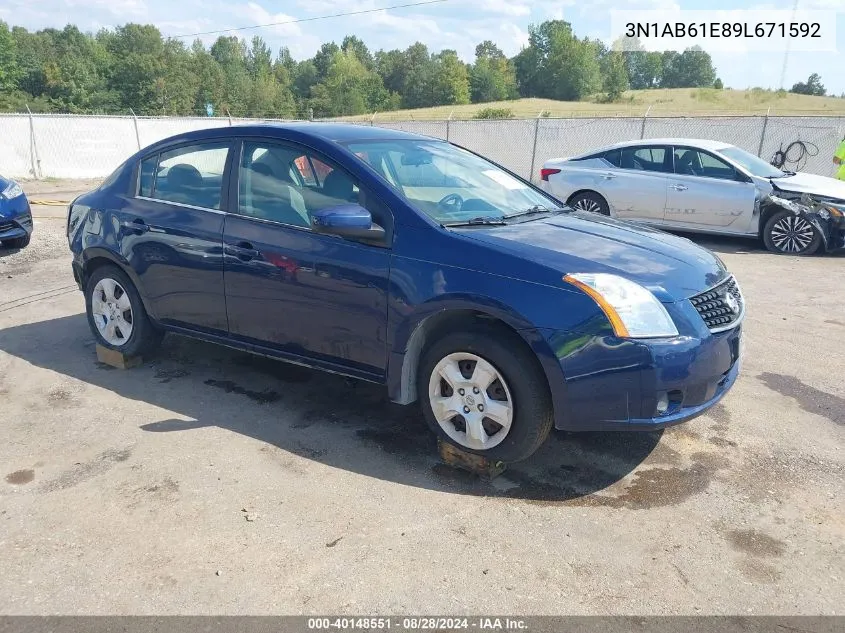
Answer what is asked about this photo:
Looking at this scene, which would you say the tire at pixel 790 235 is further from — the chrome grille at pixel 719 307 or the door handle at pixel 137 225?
the door handle at pixel 137 225

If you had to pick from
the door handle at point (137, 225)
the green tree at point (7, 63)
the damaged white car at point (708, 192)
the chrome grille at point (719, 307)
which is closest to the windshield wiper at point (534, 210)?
the chrome grille at point (719, 307)

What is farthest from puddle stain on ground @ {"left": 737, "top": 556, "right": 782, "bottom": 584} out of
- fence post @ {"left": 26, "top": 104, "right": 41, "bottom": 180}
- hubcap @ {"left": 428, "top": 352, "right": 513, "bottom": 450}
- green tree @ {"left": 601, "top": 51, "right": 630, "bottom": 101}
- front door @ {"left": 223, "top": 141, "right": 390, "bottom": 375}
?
green tree @ {"left": 601, "top": 51, "right": 630, "bottom": 101}

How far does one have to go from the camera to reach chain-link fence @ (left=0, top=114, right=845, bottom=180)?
16.4 metres

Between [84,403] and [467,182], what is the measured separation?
2890mm

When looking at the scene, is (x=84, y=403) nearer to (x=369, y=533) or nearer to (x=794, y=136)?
(x=369, y=533)

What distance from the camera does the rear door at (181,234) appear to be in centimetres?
437

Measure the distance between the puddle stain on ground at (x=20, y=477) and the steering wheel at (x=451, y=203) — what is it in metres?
2.60

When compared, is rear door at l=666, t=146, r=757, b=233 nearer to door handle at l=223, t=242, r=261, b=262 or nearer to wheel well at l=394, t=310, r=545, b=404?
wheel well at l=394, t=310, r=545, b=404

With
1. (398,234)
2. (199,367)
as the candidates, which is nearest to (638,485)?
(398,234)

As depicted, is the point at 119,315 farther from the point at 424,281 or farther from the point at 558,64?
the point at 558,64

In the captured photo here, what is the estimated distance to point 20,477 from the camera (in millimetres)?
3523

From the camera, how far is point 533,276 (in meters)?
3.25

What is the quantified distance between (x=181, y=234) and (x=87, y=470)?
5.33 feet

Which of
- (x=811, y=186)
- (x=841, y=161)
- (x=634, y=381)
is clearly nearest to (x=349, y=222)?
(x=634, y=381)
